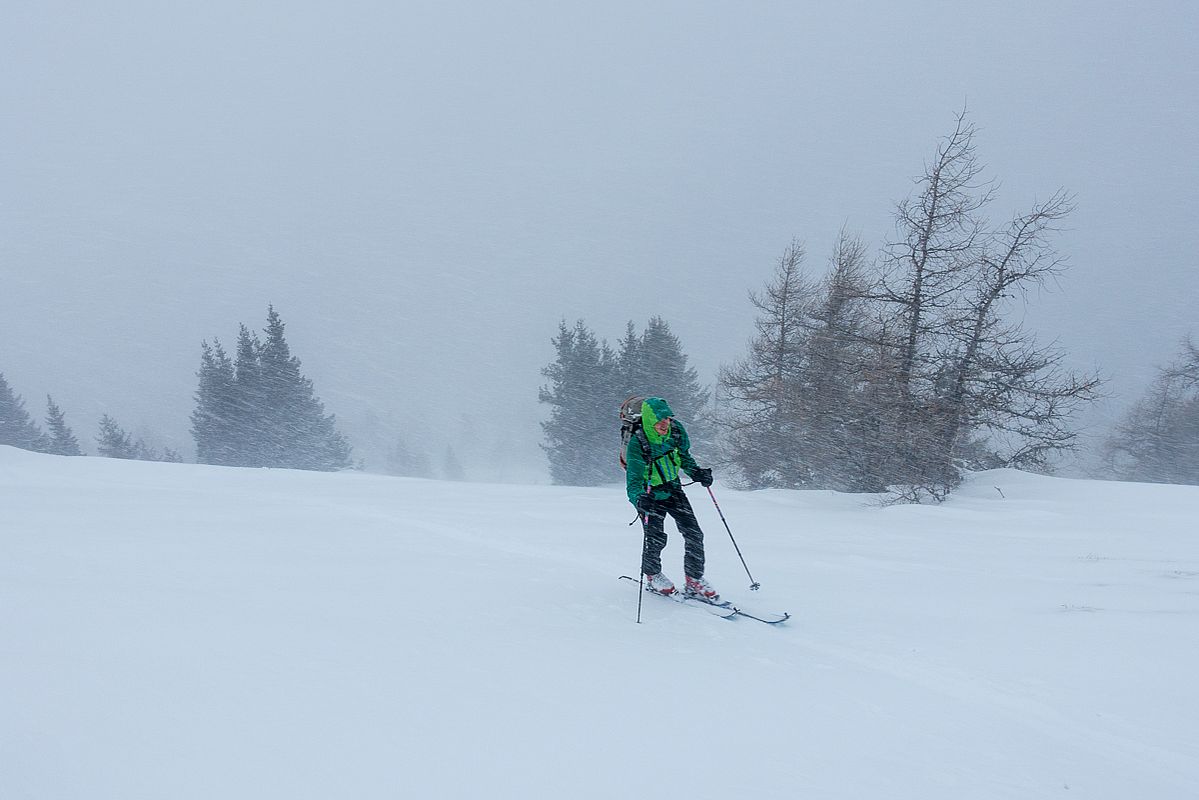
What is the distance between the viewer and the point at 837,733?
13.1 ft

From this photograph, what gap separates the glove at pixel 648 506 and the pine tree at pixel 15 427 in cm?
6145

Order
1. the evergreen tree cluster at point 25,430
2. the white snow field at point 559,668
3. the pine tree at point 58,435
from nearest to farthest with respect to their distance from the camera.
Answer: the white snow field at point 559,668 < the evergreen tree cluster at point 25,430 < the pine tree at point 58,435

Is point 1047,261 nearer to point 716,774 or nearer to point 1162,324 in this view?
point 716,774

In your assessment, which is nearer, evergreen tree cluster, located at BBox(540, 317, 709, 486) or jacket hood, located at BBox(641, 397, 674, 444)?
jacket hood, located at BBox(641, 397, 674, 444)

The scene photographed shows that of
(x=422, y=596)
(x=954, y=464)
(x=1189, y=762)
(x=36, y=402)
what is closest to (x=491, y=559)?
(x=422, y=596)

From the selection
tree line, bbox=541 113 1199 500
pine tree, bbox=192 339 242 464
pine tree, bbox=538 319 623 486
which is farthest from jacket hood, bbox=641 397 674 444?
pine tree, bbox=192 339 242 464

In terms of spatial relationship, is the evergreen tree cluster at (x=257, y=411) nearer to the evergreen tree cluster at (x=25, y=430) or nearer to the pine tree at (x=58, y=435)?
the evergreen tree cluster at (x=25, y=430)

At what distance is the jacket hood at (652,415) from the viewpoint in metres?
6.71

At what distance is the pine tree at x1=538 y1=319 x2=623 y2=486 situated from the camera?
4369 centimetres

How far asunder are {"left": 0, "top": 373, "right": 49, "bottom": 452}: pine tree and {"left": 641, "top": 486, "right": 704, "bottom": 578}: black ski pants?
61.4 meters

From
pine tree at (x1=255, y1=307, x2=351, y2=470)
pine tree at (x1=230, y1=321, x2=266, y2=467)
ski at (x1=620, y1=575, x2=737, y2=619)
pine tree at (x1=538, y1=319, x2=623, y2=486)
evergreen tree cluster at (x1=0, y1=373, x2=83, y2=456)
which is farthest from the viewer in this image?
evergreen tree cluster at (x1=0, y1=373, x2=83, y2=456)

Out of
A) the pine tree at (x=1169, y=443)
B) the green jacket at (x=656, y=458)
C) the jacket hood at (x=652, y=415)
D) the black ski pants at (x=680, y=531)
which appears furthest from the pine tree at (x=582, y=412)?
the jacket hood at (x=652, y=415)

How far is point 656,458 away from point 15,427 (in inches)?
2485

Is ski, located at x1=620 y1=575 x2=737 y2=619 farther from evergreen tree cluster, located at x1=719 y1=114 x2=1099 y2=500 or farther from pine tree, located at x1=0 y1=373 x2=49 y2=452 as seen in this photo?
pine tree, located at x1=0 y1=373 x2=49 y2=452
